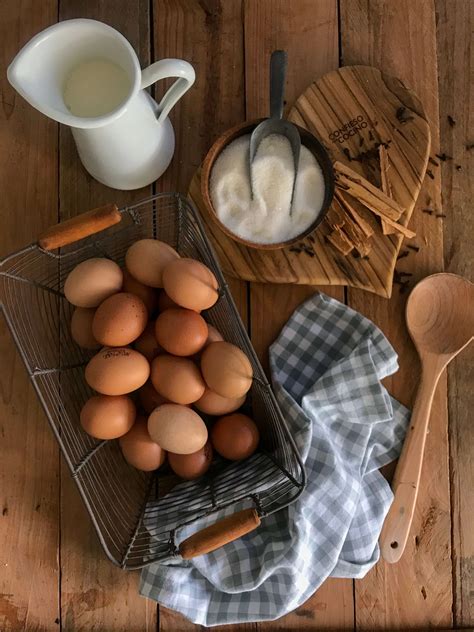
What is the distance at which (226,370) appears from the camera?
2.02ft

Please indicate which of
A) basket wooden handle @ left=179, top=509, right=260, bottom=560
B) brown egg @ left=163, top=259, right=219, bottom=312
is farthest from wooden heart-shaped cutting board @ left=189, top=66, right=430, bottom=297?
basket wooden handle @ left=179, top=509, right=260, bottom=560

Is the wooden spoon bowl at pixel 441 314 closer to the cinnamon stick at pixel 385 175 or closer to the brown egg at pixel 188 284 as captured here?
the cinnamon stick at pixel 385 175

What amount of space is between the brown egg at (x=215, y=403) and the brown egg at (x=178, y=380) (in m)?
0.01

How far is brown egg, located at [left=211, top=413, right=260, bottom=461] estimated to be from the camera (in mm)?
664

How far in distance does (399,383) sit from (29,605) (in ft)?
1.60

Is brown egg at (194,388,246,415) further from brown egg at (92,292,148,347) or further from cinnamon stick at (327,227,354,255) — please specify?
cinnamon stick at (327,227,354,255)

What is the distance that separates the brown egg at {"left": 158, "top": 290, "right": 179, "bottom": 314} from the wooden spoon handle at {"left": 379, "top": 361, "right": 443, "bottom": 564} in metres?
0.30

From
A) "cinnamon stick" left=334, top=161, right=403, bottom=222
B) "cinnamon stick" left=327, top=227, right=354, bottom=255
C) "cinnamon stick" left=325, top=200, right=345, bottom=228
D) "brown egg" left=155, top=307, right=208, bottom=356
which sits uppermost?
"cinnamon stick" left=334, top=161, right=403, bottom=222

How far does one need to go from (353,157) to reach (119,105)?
282 millimetres

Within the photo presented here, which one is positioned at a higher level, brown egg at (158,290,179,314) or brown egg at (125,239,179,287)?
brown egg at (125,239,179,287)

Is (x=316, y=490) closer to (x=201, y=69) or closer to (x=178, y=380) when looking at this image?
(x=178, y=380)

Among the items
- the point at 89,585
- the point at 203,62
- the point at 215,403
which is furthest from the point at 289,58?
the point at 89,585

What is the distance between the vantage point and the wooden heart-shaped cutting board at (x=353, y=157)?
2.39 ft

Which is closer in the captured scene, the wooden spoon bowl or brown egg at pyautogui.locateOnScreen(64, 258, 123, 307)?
brown egg at pyautogui.locateOnScreen(64, 258, 123, 307)
